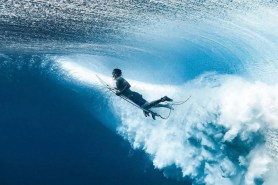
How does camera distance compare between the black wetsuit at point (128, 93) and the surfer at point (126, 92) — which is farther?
the black wetsuit at point (128, 93)

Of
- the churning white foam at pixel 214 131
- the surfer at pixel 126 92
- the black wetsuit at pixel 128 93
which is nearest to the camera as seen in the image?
the surfer at pixel 126 92

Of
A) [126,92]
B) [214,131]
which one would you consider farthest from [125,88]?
[214,131]

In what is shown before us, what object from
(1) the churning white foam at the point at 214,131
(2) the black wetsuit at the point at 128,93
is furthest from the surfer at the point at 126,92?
(1) the churning white foam at the point at 214,131

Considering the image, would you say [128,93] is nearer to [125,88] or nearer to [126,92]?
[126,92]

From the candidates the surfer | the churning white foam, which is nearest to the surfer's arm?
the surfer

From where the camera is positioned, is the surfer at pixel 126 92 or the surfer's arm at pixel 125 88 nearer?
the surfer at pixel 126 92

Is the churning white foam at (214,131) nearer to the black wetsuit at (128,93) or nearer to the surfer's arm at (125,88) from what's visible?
the black wetsuit at (128,93)

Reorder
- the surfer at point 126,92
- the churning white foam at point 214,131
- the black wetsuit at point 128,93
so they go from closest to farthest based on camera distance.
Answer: the surfer at point 126,92 → the black wetsuit at point 128,93 → the churning white foam at point 214,131

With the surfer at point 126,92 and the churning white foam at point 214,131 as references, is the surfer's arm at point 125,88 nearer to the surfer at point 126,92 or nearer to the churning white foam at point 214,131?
the surfer at point 126,92

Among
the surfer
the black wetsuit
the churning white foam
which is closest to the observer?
the surfer

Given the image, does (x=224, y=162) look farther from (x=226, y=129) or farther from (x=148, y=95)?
(x=148, y=95)

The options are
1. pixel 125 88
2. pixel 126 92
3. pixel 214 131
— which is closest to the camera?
pixel 125 88

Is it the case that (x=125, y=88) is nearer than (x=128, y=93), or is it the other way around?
A: (x=125, y=88)

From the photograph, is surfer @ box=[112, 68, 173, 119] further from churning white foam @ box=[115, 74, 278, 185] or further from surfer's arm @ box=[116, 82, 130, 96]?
churning white foam @ box=[115, 74, 278, 185]
